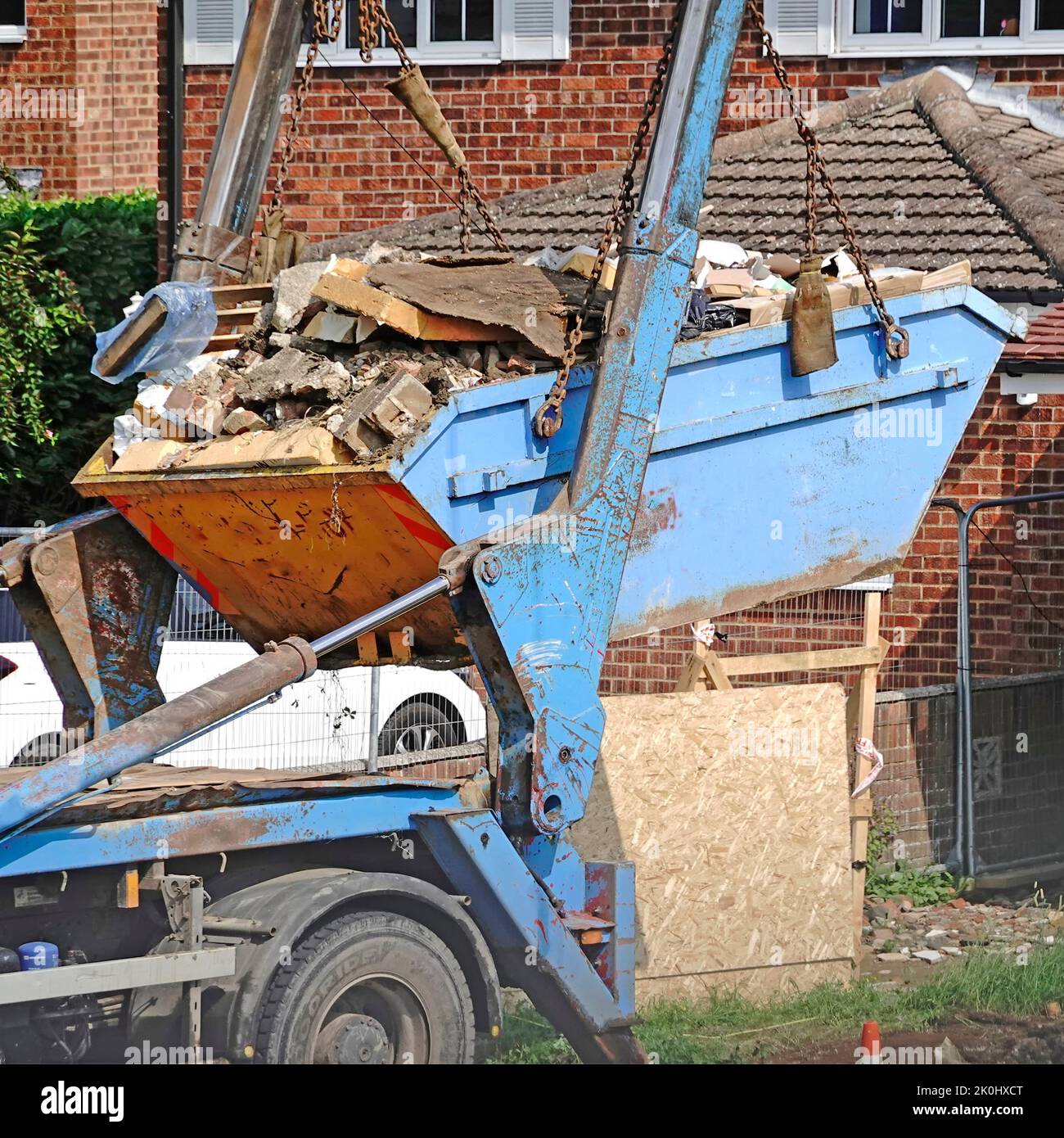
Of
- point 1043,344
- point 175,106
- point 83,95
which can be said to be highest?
point 83,95

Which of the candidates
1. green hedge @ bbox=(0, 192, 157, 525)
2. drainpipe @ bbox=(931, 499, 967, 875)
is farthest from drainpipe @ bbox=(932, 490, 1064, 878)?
green hedge @ bbox=(0, 192, 157, 525)

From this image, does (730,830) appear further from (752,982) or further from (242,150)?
(242,150)

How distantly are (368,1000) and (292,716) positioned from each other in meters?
4.94

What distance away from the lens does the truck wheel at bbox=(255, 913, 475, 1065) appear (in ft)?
17.4

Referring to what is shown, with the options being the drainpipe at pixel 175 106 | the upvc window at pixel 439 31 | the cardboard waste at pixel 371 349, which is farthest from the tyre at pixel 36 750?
the upvc window at pixel 439 31

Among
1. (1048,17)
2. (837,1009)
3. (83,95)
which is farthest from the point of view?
(83,95)

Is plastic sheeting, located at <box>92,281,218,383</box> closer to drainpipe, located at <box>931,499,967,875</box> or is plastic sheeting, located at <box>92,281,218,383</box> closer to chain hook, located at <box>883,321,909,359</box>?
chain hook, located at <box>883,321,909,359</box>

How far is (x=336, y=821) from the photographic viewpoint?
5.52m

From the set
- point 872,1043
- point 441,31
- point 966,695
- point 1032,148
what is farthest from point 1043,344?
point 872,1043

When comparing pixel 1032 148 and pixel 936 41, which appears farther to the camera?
pixel 936 41

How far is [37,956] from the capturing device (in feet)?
16.9

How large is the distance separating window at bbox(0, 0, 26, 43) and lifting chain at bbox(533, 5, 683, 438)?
14.8 metres

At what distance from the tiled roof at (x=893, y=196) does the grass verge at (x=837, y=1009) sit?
477cm
